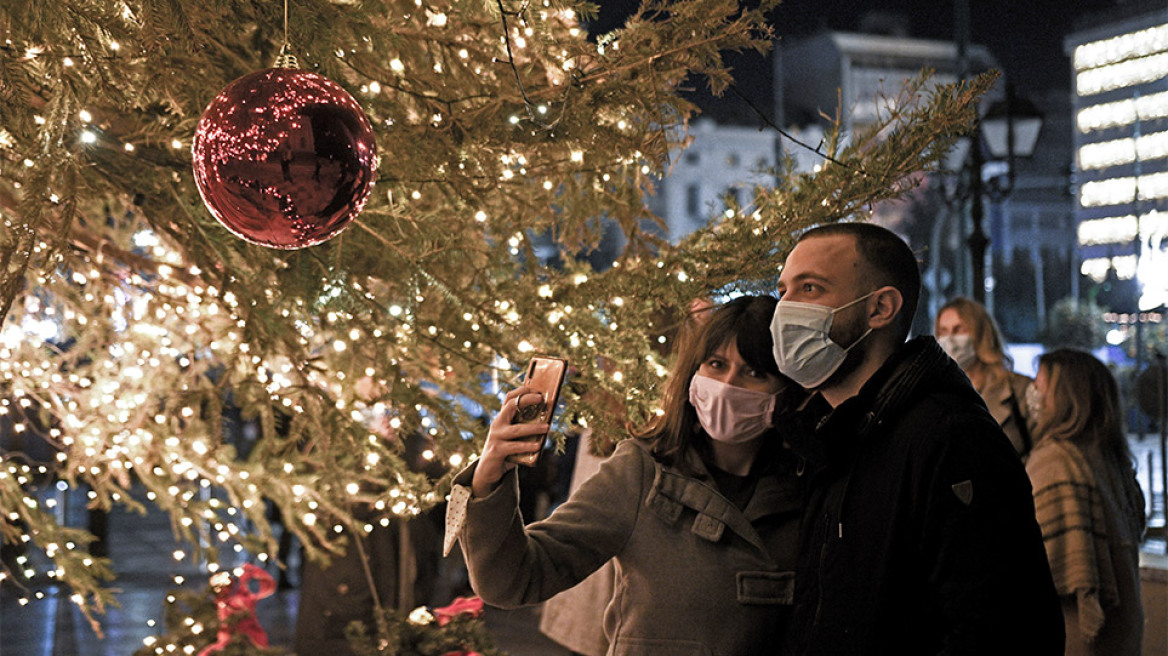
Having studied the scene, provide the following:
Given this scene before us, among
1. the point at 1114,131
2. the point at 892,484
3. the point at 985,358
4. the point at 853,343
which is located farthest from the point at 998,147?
the point at 1114,131

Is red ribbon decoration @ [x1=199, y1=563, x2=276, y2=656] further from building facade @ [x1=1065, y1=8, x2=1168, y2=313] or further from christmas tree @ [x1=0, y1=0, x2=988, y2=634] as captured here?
building facade @ [x1=1065, y1=8, x2=1168, y2=313]

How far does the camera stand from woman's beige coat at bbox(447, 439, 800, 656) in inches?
98.0

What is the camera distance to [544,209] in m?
3.52

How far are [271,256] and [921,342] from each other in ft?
6.09

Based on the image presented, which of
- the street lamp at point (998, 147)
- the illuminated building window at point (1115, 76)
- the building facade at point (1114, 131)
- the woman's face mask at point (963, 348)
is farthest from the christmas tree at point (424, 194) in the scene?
the illuminated building window at point (1115, 76)

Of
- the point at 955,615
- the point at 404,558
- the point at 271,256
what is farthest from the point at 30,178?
the point at 404,558

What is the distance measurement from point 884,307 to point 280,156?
1.39 metres

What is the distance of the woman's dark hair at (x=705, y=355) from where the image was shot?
2.74 metres

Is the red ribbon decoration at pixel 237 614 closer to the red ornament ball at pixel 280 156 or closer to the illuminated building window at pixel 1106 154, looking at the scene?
the red ornament ball at pixel 280 156

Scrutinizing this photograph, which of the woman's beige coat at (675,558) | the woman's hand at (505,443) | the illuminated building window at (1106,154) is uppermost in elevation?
the illuminated building window at (1106,154)

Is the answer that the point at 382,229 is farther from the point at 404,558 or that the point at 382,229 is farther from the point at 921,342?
the point at 404,558

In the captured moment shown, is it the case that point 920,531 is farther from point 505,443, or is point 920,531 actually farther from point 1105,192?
point 1105,192

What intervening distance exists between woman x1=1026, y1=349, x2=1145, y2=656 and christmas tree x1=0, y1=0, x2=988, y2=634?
6.39ft

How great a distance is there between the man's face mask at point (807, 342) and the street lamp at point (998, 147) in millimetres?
8414
